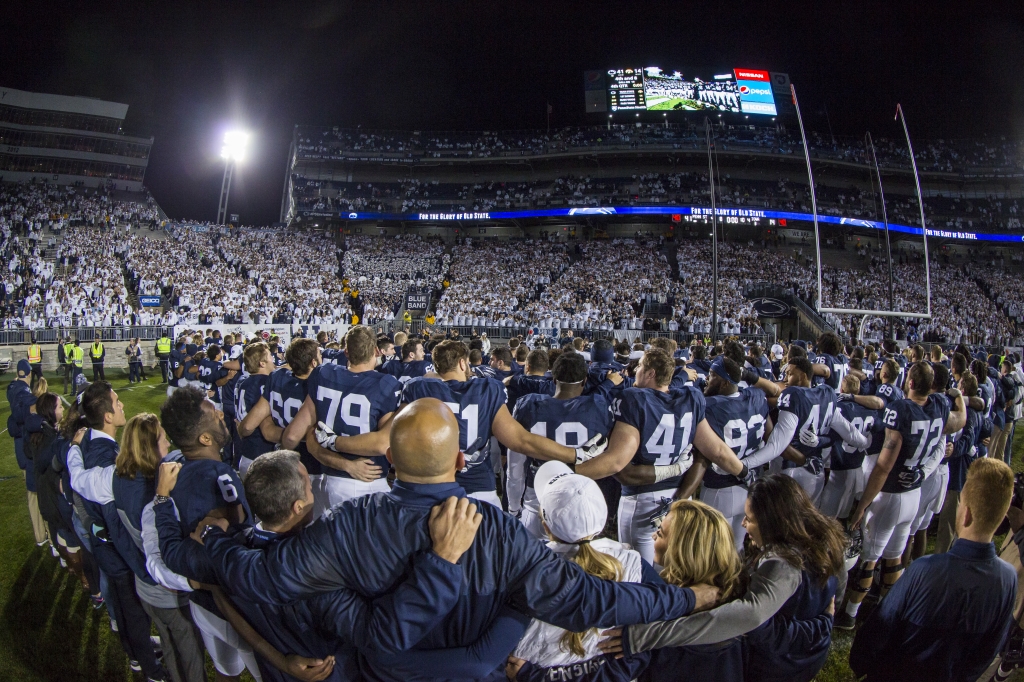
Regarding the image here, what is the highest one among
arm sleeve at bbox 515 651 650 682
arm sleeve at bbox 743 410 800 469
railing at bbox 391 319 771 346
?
railing at bbox 391 319 771 346

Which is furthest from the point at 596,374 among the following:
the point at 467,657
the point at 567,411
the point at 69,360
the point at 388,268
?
the point at 388,268

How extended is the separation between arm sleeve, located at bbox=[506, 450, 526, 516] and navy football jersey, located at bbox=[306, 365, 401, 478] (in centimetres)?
177

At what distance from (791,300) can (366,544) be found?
31.0m

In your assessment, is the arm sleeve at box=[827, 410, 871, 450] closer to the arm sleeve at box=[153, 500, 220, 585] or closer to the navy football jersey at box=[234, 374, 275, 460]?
the arm sleeve at box=[153, 500, 220, 585]

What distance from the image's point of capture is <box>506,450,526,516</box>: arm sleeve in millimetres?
5559

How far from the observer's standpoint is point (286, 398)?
4.64 m

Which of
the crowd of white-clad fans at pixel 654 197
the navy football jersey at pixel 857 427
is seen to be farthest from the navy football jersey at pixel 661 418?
the crowd of white-clad fans at pixel 654 197

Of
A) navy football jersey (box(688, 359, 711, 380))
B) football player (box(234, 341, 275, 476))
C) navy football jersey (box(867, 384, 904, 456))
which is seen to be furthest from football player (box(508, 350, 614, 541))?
navy football jersey (box(688, 359, 711, 380))

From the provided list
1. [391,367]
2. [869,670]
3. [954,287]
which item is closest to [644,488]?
[869,670]

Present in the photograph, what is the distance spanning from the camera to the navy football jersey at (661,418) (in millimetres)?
3797

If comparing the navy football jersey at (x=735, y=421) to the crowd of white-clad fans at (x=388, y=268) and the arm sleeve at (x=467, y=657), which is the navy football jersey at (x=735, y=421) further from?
the crowd of white-clad fans at (x=388, y=268)

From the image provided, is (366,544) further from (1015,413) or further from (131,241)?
(131,241)

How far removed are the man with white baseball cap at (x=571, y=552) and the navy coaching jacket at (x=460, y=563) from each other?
228mm

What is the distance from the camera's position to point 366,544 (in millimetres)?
1781
